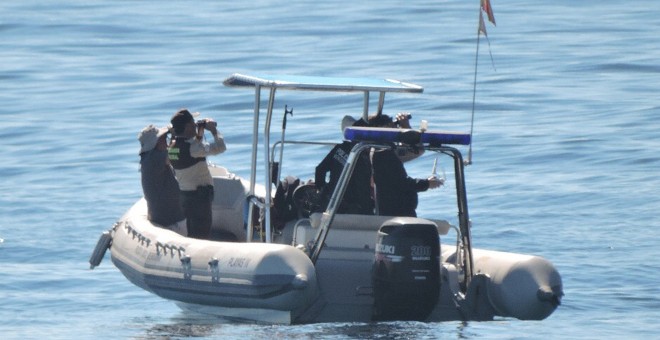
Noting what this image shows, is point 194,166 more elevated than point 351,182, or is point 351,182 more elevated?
point 351,182

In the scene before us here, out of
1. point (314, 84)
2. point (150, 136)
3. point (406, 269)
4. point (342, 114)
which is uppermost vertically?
point (314, 84)

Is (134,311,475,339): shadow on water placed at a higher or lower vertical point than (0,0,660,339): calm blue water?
higher

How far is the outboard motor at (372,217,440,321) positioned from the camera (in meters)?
9.41

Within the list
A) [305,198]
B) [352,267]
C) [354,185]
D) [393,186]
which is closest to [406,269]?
[352,267]

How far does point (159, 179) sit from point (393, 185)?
181 cm

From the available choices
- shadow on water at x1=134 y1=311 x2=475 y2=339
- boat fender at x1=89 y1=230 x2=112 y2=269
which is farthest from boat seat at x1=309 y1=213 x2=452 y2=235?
boat fender at x1=89 y1=230 x2=112 y2=269

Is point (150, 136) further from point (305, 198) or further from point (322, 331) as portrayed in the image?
point (322, 331)

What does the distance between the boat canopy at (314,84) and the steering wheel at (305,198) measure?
0.76 meters

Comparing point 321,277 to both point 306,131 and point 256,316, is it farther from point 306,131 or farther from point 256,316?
point 306,131

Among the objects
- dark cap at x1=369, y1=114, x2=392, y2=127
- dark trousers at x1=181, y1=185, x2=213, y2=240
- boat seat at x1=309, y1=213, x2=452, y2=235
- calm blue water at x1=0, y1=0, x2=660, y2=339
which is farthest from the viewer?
calm blue water at x1=0, y1=0, x2=660, y2=339

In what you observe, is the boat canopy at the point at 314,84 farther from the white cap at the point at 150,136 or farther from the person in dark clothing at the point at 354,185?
the white cap at the point at 150,136

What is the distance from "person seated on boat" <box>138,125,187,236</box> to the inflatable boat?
10.2 inches

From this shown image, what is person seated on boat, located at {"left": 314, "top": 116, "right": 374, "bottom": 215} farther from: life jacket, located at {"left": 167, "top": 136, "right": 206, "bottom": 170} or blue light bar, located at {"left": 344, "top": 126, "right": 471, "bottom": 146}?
life jacket, located at {"left": 167, "top": 136, "right": 206, "bottom": 170}

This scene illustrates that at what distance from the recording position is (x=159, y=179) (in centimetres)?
1080
